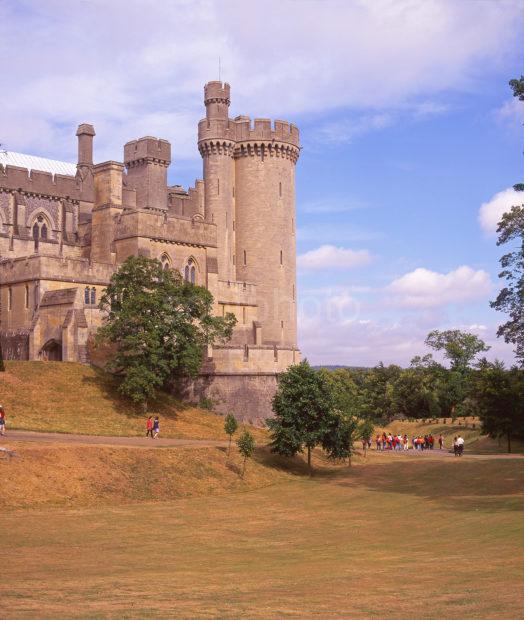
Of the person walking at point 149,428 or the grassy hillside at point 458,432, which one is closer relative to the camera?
the person walking at point 149,428

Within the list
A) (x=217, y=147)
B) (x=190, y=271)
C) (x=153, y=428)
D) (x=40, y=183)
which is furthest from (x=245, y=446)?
(x=40, y=183)

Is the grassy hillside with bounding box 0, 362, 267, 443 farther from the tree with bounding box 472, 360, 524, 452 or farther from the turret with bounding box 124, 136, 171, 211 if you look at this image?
the turret with bounding box 124, 136, 171, 211

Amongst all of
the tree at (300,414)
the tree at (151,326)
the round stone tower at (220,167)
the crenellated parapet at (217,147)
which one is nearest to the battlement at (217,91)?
the round stone tower at (220,167)

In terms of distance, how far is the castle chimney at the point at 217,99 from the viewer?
2648 inches

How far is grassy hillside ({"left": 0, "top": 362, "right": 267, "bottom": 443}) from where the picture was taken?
138 ft

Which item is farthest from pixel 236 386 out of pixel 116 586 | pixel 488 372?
pixel 116 586

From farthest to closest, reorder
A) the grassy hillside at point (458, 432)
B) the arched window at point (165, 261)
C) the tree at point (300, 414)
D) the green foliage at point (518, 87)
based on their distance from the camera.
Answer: the grassy hillside at point (458, 432), the arched window at point (165, 261), the tree at point (300, 414), the green foliage at point (518, 87)

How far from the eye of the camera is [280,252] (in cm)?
6775

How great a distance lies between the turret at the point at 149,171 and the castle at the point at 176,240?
4.2 inches

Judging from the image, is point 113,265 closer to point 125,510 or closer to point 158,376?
point 158,376

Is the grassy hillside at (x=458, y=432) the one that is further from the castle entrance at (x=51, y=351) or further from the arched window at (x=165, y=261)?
the castle entrance at (x=51, y=351)

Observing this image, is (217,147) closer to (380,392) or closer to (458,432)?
(458,432)

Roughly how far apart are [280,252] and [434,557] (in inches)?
1876

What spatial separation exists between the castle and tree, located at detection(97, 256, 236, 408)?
4226 mm
